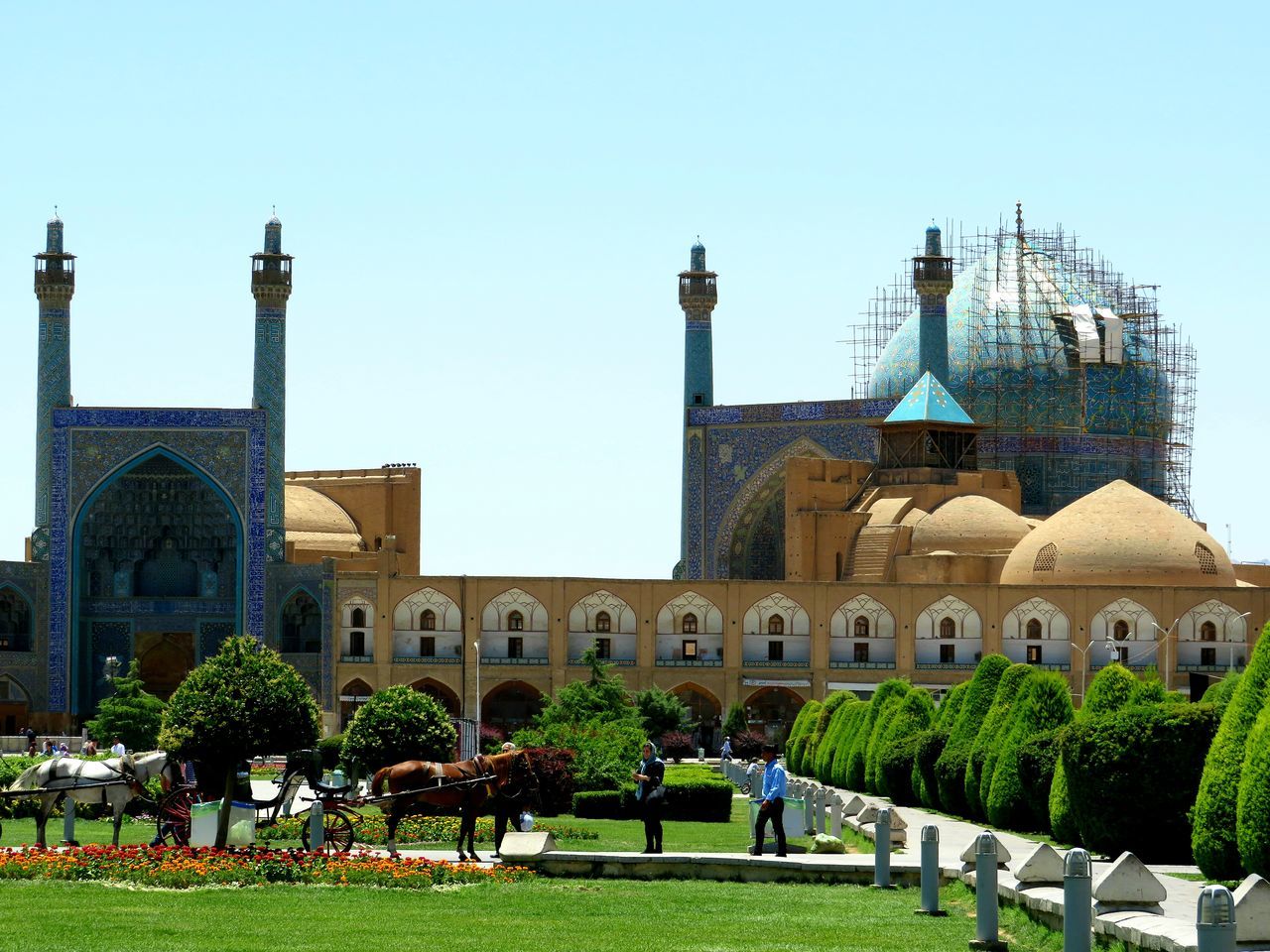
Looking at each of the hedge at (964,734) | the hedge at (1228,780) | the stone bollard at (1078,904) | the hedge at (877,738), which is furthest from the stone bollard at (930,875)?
the hedge at (877,738)

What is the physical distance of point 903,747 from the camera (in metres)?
28.4

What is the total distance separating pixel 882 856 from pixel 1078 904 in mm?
4784

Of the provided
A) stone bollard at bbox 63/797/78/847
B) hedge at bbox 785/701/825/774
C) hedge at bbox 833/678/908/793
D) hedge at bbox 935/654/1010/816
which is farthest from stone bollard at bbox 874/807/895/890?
hedge at bbox 785/701/825/774

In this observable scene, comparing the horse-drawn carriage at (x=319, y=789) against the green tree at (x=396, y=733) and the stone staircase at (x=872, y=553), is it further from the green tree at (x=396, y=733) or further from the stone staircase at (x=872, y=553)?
the stone staircase at (x=872, y=553)

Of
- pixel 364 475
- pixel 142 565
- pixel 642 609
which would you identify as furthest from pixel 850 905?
pixel 364 475

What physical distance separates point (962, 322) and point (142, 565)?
22.3 meters

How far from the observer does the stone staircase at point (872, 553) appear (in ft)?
174

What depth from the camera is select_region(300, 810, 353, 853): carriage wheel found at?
57.5ft

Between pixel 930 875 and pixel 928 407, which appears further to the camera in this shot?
pixel 928 407

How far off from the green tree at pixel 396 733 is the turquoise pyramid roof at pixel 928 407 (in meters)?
30.0

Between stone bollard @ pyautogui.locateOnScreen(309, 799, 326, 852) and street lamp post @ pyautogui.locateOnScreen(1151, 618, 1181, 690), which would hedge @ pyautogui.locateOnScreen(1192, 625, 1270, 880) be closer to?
stone bollard @ pyautogui.locateOnScreen(309, 799, 326, 852)

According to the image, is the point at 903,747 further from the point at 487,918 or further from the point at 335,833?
the point at 487,918

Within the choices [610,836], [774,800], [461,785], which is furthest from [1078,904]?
[610,836]

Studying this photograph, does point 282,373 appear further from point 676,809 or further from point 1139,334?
point 676,809
